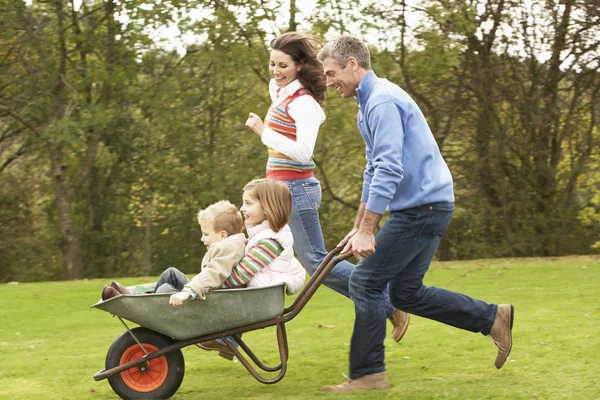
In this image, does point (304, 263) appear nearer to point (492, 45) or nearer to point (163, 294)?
point (163, 294)

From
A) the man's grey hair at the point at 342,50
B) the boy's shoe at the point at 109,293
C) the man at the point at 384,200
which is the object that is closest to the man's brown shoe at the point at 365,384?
the man at the point at 384,200

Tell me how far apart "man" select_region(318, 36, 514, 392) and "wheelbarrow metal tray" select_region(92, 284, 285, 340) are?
425mm

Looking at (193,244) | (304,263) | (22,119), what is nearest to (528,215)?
(193,244)

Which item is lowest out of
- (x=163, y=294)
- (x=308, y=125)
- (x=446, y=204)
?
(x=163, y=294)

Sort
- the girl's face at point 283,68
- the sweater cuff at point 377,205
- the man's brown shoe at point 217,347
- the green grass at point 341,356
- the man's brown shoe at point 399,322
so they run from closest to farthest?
the sweater cuff at point 377,205 → the green grass at point 341,356 → the man's brown shoe at point 217,347 → the girl's face at point 283,68 → the man's brown shoe at point 399,322

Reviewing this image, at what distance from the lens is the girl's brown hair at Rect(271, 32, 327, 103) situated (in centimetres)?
487

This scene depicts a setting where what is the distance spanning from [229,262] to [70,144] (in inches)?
382

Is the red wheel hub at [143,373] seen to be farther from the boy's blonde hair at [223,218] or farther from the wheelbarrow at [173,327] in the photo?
the boy's blonde hair at [223,218]

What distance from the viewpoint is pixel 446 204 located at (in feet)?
13.9

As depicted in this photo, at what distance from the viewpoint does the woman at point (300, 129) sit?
4775 millimetres

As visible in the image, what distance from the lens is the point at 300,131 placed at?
474 cm

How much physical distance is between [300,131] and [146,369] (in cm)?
139

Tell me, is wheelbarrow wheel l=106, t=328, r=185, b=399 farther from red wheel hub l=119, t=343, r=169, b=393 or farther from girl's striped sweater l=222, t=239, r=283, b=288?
girl's striped sweater l=222, t=239, r=283, b=288

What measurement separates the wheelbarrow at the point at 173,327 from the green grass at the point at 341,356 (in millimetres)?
226
